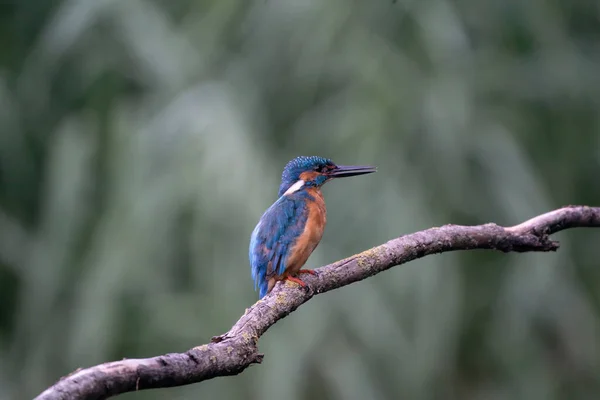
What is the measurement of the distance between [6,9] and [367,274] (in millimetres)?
2730

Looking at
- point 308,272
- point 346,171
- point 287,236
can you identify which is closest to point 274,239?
point 287,236

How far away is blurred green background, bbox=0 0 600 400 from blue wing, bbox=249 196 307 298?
2.21ft

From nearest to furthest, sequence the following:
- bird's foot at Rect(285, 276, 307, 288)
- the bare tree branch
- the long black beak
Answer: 1. the bare tree branch
2. bird's foot at Rect(285, 276, 307, 288)
3. the long black beak

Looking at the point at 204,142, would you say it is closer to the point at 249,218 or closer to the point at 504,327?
the point at 249,218

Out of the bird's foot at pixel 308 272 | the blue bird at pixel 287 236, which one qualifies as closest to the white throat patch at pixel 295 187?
the blue bird at pixel 287 236

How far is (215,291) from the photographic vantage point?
9.34 ft

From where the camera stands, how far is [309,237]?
6.94 ft

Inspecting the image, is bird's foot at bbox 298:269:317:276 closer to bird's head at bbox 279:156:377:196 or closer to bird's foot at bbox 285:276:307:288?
bird's foot at bbox 285:276:307:288

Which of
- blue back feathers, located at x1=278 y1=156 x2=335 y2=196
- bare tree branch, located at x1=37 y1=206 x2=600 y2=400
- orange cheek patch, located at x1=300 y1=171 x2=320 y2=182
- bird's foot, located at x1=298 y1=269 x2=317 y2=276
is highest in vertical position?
blue back feathers, located at x1=278 y1=156 x2=335 y2=196

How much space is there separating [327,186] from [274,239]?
990 mm

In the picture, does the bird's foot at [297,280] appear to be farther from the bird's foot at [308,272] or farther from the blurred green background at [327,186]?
the blurred green background at [327,186]

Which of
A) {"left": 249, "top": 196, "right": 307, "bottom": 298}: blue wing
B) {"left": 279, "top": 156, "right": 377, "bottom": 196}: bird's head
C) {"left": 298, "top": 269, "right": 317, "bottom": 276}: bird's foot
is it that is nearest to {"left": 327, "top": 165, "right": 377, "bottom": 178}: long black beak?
{"left": 279, "top": 156, "right": 377, "bottom": 196}: bird's head

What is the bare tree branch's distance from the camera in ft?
3.13

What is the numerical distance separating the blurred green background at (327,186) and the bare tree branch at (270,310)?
41.7 inches
